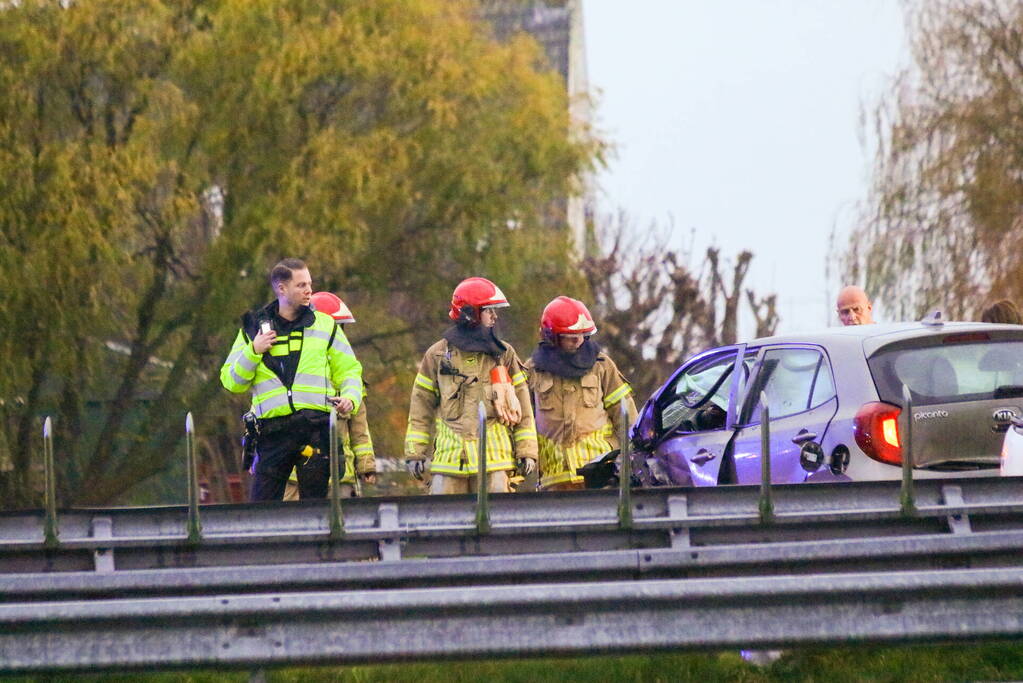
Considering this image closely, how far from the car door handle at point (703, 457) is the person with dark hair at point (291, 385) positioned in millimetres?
1902

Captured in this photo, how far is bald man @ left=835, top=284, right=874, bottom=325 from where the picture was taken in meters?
11.2

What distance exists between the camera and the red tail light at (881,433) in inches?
334

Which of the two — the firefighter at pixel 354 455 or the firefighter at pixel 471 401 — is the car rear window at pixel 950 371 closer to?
the firefighter at pixel 471 401

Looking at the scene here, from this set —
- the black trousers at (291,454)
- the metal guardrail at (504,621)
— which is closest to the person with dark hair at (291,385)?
the black trousers at (291,454)

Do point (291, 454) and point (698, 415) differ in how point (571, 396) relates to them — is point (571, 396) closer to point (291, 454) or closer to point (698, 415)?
point (698, 415)

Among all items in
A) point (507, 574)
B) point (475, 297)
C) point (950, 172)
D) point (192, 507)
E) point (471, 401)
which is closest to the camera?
point (507, 574)

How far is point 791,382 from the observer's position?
364 inches

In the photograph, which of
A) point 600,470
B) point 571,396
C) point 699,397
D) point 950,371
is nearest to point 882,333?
point 950,371

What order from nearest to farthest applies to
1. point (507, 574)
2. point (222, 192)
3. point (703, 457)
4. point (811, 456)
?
point (507, 574), point (811, 456), point (703, 457), point (222, 192)

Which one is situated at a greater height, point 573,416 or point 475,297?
point 475,297

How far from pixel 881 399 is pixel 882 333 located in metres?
0.45

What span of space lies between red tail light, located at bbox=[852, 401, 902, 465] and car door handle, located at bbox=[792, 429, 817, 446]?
1.17ft

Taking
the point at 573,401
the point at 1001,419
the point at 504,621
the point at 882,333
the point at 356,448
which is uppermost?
the point at 882,333

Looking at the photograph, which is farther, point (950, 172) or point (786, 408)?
point (950, 172)
